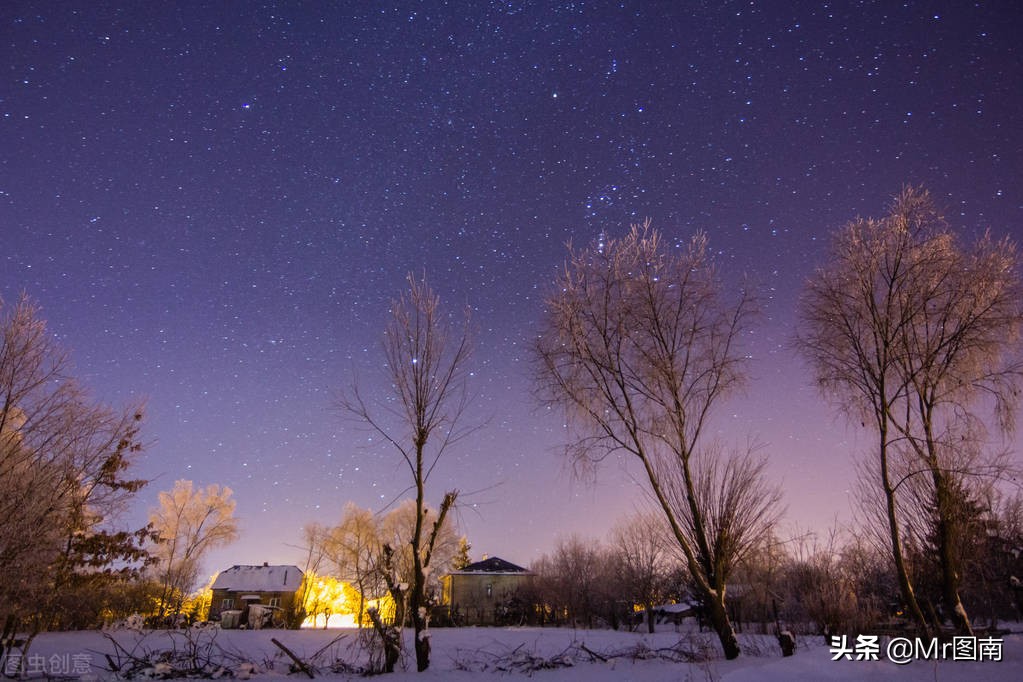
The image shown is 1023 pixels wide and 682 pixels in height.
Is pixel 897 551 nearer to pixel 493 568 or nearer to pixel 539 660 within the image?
pixel 539 660

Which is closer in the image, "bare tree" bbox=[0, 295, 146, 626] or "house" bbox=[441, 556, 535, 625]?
"bare tree" bbox=[0, 295, 146, 626]

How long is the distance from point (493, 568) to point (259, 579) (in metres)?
27.4

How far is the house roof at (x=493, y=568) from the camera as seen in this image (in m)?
58.9

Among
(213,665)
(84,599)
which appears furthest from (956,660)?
(84,599)

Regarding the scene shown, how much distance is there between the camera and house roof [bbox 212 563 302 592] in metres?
61.3

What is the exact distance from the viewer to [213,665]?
990 centimetres

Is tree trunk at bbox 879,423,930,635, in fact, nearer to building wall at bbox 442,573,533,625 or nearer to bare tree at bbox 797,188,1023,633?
bare tree at bbox 797,188,1023,633

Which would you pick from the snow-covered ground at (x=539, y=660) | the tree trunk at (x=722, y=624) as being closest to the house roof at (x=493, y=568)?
the snow-covered ground at (x=539, y=660)

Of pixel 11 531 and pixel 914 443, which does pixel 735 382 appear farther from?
pixel 11 531

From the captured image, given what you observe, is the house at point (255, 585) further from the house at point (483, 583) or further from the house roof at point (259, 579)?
the house at point (483, 583)

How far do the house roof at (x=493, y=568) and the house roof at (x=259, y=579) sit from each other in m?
18.8

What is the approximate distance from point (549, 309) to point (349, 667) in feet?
28.4

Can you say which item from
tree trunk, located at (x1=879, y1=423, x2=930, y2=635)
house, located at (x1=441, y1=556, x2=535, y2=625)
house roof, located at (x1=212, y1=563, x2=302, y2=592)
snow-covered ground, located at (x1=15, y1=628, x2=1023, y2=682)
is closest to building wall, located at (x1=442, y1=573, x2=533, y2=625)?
house, located at (x1=441, y1=556, x2=535, y2=625)

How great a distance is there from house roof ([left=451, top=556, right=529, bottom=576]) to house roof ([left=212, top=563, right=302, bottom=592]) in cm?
1882
